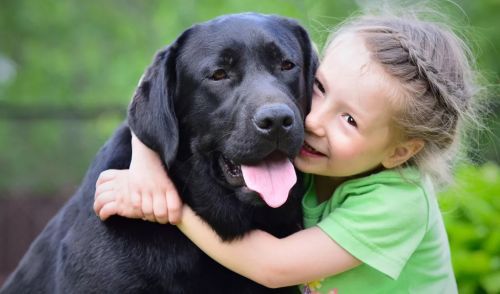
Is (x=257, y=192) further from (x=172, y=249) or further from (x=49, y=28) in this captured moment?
(x=49, y=28)

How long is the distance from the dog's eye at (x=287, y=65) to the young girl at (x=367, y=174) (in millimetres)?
125

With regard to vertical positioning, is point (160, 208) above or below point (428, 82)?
below

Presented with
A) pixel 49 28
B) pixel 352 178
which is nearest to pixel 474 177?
pixel 352 178

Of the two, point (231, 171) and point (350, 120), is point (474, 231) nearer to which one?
point (350, 120)

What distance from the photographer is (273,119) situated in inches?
101

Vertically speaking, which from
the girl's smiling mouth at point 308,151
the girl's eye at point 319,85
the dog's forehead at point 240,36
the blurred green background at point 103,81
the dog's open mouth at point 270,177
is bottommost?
the blurred green background at point 103,81

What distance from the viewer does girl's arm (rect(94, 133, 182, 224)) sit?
2.84 meters

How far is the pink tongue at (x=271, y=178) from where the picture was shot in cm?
262

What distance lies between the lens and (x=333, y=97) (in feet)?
9.24

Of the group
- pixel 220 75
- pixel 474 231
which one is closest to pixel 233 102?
pixel 220 75

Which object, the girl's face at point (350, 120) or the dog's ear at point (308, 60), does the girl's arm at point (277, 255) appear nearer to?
the girl's face at point (350, 120)

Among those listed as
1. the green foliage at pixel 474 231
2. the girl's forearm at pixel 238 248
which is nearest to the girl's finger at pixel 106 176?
the girl's forearm at pixel 238 248

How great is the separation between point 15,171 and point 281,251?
8.29 meters

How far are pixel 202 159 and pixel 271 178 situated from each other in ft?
1.17
